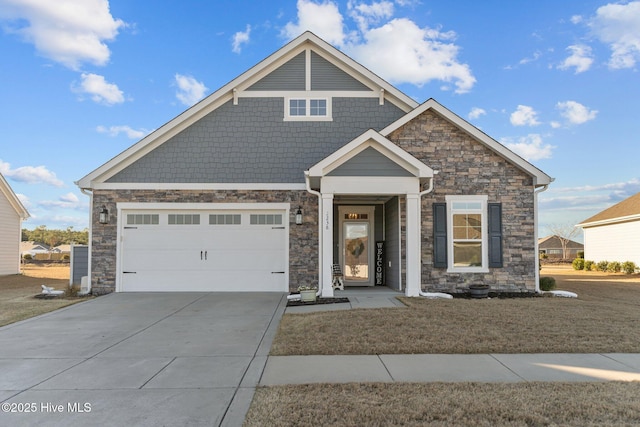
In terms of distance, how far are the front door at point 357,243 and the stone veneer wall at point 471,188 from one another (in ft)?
7.89

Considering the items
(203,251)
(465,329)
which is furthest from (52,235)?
(465,329)

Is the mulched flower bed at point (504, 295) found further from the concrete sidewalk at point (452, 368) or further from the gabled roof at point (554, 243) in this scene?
the gabled roof at point (554, 243)

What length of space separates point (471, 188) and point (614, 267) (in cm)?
1660

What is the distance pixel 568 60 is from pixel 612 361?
12655 mm

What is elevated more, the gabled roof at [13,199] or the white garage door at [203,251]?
the gabled roof at [13,199]

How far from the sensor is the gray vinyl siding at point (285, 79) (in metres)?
13.2

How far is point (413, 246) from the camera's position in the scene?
1103 centimetres

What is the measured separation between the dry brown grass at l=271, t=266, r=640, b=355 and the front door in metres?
3.73

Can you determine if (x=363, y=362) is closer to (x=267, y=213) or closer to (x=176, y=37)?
(x=267, y=213)

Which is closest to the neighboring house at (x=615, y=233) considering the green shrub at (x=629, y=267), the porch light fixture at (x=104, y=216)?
the green shrub at (x=629, y=267)

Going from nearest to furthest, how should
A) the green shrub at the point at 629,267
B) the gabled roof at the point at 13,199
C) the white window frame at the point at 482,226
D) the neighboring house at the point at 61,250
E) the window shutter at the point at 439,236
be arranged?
the window shutter at the point at 439,236 < the white window frame at the point at 482,226 < the gabled roof at the point at 13,199 < the green shrub at the point at 629,267 < the neighboring house at the point at 61,250

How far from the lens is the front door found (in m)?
14.0

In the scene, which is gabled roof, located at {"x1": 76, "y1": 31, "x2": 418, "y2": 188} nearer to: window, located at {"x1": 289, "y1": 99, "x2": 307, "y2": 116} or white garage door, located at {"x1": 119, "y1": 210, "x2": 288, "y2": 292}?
window, located at {"x1": 289, "y1": 99, "x2": 307, "y2": 116}

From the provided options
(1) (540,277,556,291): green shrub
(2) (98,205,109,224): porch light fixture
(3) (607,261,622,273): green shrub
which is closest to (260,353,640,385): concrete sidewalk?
(1) (540,277,556,291): green shrub
